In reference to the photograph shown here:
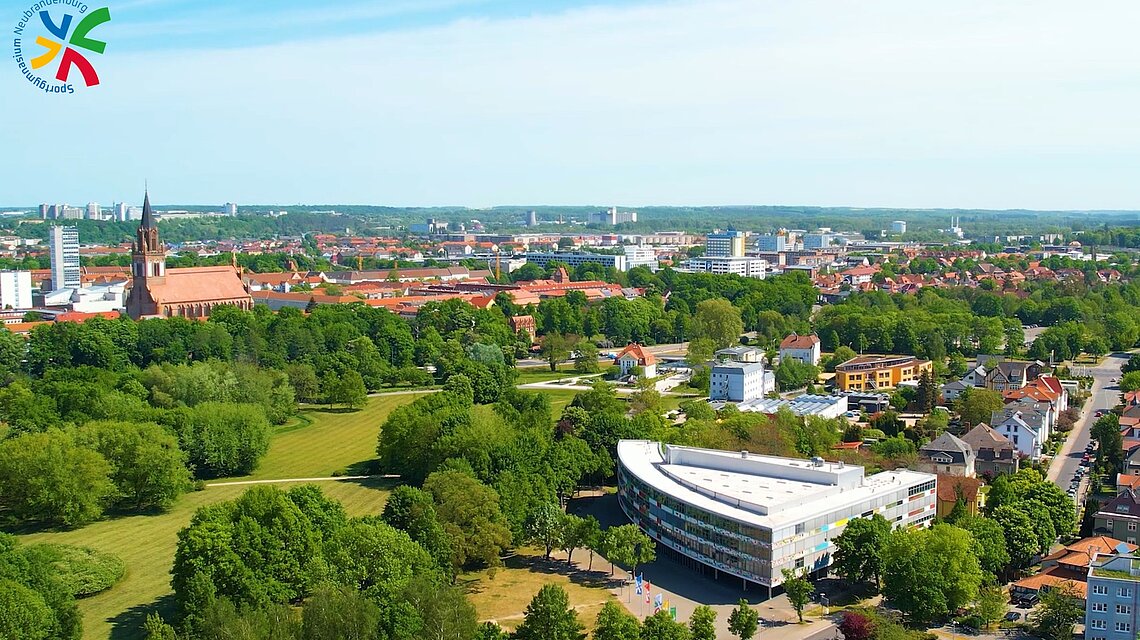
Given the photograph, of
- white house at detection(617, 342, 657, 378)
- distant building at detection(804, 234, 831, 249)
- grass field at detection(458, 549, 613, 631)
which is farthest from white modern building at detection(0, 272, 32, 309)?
distant building at detection(804, 234, 831, 249)

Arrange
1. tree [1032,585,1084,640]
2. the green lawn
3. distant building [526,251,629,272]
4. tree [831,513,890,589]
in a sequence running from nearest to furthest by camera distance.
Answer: tree [1032,585,1084,640] → the green lawn → tree [831,513,890,589] → distant building [526,251,629,272]

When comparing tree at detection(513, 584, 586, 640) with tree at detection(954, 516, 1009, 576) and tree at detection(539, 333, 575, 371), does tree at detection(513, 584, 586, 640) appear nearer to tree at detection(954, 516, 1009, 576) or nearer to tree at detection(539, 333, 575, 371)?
tree at detection(954, 516, 1009, 576)

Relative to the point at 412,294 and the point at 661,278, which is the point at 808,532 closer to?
the point at 412,294

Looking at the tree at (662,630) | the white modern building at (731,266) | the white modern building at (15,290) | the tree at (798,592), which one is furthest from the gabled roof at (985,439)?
the white modern building at (731,266)

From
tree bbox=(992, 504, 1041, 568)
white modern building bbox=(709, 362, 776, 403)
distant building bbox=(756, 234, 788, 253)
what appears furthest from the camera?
distant building bbox=(756, 234, 788, 253)

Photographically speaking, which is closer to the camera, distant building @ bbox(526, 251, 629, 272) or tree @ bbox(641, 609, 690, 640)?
tree @ bbox(641, 609, 690, 640)
